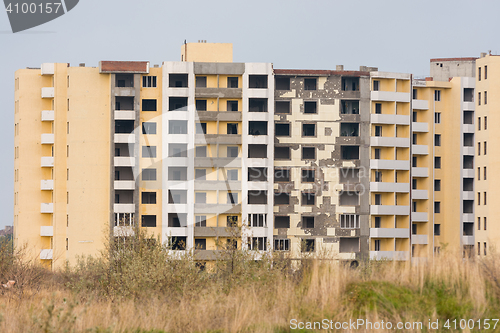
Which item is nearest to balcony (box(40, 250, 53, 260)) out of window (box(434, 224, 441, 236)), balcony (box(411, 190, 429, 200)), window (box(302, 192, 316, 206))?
window (box(302, 192, 316, 206))

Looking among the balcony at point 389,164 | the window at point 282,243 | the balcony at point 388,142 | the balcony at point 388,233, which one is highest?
the balcony at point 388,142

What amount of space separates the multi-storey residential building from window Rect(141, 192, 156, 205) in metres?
0.12

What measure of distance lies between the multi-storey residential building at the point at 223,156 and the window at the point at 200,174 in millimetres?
134

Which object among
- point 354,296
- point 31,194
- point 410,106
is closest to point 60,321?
point 354,296

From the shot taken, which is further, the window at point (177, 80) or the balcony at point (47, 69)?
the balcony at point (47, 69)

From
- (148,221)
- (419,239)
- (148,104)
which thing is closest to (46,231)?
(148,221)

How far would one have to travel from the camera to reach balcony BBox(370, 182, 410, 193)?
77.0 metres

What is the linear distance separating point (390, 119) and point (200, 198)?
24.7 m

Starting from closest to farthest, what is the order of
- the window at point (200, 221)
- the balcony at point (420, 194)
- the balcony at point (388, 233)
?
1. the window at point (200, 221)
2. the balcony at point (388, 233)
3. the balcony at point (420, 194)

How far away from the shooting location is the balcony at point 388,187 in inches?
3031

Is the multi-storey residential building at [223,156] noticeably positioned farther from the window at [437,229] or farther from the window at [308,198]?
the window at [437,229]

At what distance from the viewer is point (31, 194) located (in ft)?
252

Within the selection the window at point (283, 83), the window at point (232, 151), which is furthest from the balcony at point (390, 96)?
the window at point (232, 151)

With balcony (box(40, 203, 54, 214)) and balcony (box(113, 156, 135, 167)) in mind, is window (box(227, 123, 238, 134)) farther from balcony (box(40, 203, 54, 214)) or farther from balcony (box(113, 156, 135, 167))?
balcony (box(40, 203, 54, 214))
